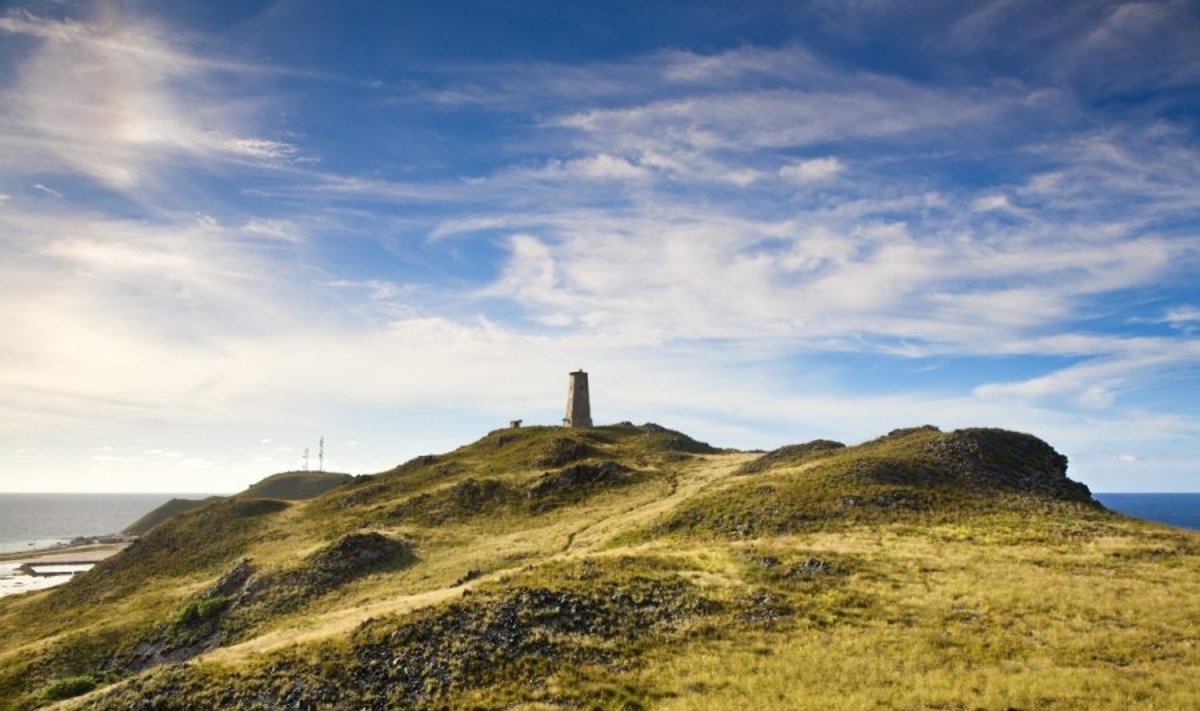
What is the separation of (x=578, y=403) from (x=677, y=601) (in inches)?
3312

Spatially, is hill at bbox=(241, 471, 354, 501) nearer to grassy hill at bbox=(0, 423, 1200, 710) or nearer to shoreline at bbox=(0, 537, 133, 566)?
shoreline at bbox=(0, 537, 133, 566)

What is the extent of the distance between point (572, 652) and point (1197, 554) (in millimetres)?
37200

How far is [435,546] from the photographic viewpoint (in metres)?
60.2

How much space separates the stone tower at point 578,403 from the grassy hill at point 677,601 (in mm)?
39659

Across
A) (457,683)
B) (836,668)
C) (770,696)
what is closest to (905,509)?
(836,668)

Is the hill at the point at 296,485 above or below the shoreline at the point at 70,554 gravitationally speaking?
above

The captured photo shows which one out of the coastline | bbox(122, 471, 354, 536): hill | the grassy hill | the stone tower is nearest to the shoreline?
the coastline

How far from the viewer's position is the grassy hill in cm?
2581

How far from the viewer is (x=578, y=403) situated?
117750 millimetres

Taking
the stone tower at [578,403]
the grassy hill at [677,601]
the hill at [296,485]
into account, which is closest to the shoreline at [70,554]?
the hill at [296,485]

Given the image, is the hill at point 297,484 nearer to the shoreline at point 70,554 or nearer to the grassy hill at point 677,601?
the shoreline at point 70,554

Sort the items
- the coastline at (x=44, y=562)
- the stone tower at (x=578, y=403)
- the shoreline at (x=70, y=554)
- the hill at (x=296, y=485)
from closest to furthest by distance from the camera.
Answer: the coastline at (x=44, y=562), the stone tower at (x=578, y=403), the shoreline at (x=70, y=554), the hill at (x=296, y=485)

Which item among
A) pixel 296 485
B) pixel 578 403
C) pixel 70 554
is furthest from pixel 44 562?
pixel 578 403

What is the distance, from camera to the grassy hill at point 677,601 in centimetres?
2581
